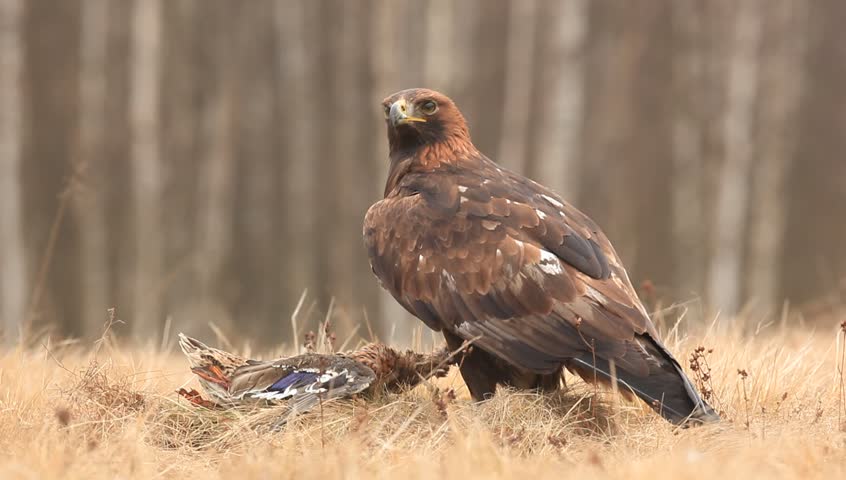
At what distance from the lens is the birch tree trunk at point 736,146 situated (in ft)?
49.7

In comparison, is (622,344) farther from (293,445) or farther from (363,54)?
(363,54)

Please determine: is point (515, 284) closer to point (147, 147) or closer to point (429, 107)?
point (429, 107)

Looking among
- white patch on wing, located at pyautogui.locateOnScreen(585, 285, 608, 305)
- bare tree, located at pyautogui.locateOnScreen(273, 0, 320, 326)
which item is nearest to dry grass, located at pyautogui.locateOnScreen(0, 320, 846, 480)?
white patch on wing, located at pyautogui.locateOnScreen(585, 285, 608, 305)

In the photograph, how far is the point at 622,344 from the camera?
4551 mm

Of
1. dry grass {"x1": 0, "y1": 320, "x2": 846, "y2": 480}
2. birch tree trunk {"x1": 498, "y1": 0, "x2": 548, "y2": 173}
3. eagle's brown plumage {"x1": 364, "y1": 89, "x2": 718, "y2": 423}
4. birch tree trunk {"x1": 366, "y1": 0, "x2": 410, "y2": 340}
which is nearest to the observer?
dry grass {"x1": 0, "y1": 320, "x2": 846, "y2": 480}

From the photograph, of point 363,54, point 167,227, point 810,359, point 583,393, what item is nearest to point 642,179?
point 363,54

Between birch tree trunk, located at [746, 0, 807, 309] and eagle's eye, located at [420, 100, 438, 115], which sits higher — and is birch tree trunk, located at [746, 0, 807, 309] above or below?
below

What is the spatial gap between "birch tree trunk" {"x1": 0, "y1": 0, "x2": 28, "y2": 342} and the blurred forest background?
54 mm

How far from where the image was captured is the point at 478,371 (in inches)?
196

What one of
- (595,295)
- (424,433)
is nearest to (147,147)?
(595,295)

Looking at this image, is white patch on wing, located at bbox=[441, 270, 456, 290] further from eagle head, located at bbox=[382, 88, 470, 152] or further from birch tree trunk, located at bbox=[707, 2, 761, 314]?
birch tree trunk, located at bbox=[707, 2, 761, 314]

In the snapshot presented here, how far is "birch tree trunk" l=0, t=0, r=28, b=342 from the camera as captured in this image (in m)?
14.6

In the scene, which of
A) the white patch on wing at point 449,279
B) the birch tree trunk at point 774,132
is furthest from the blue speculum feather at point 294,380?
the birch tree trunk at point 774,132

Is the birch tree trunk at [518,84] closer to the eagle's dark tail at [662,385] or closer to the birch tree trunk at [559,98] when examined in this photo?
the birch tree trunk at [559,98]
